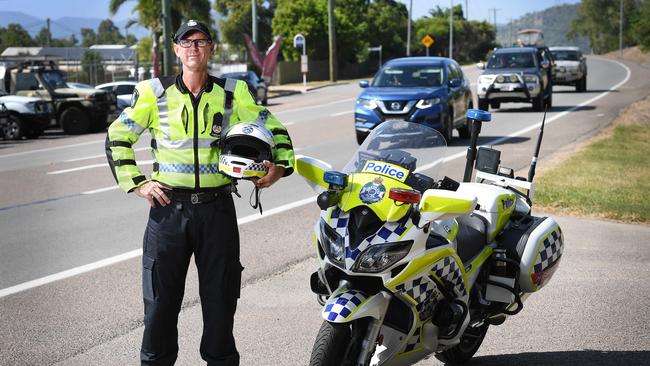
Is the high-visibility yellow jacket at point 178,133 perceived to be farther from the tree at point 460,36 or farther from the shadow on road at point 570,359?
the tree at point 460,36

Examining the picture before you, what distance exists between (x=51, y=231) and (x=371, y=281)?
6391 mm

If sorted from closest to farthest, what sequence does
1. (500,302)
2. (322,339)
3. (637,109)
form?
(322,339)
(500,302)
(637,109)

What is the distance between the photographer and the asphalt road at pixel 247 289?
226 inches

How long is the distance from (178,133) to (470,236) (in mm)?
1781

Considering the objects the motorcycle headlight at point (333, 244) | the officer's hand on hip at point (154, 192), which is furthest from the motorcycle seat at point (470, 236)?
the officer's hand on hip at point (154, 192)

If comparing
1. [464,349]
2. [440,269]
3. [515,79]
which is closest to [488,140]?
[515,79]

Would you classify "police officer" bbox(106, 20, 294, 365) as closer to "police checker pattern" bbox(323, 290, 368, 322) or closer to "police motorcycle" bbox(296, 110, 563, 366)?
"police motorcycle" bbox(296, 110, 563, 366)

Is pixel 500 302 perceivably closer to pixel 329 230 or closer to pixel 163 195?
pixel 329 230

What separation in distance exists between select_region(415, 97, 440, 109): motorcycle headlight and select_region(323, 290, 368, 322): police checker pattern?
13214 mm

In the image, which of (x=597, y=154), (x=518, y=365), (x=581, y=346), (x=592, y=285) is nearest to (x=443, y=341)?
(x=518, y=365)

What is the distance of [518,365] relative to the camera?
5.47m

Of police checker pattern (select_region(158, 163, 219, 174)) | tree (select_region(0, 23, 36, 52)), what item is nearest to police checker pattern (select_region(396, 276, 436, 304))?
police checker pattern (select_region(158, 163, 219, 174))

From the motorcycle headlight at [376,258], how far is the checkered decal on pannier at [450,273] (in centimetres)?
38

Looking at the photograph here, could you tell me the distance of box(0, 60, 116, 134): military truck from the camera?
79.2 ft
